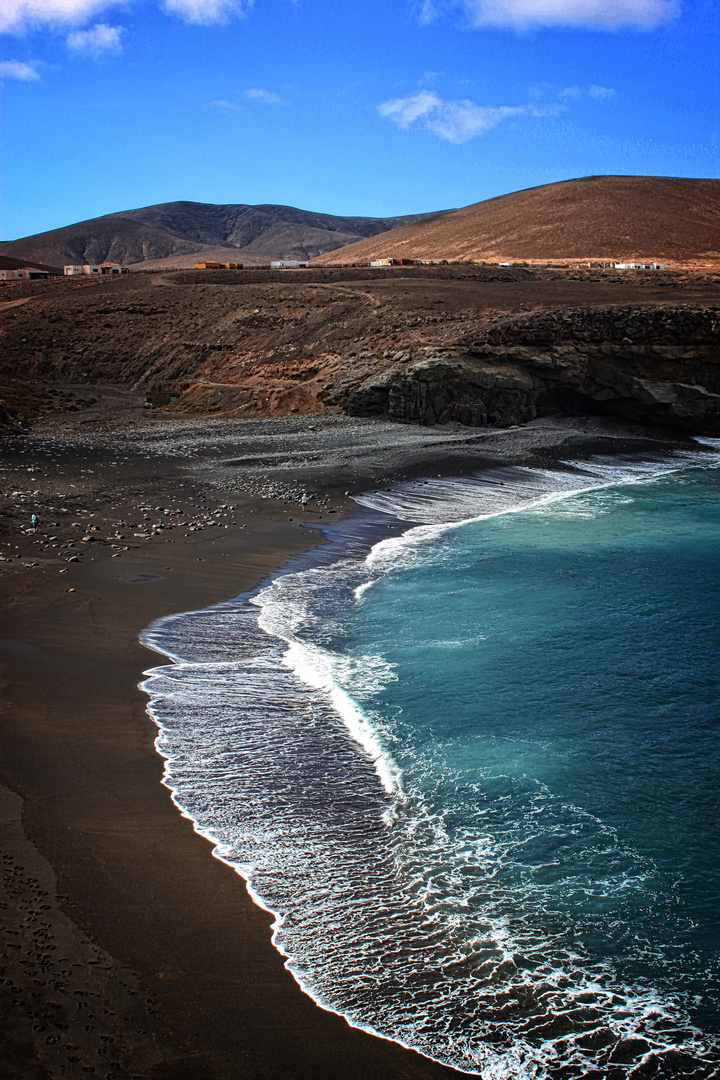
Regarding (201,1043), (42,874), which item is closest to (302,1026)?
(201,1043)

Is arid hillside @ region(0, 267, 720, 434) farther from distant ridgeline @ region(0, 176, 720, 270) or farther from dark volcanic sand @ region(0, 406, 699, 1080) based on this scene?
distant ridgeline @ region(0, 176, 720, 270)

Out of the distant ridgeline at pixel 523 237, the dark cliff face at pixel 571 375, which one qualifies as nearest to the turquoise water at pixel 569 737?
the dark cliff face at pixel 571 375

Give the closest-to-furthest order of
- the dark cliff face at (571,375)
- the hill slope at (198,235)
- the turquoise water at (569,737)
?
the turquoise water at (569,737) < the dark cliff face at (571,375) < the hill slope at (198,235)

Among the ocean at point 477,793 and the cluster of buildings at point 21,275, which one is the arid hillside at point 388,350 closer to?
the cluster of buildings at point 21,275

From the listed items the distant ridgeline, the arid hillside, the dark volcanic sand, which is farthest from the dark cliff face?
the distant ridgeline

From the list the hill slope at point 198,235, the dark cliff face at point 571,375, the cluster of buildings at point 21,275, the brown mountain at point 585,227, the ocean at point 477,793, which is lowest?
the ocean at point 477,793

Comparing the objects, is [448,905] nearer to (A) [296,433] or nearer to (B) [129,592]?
(B) [129,592]
